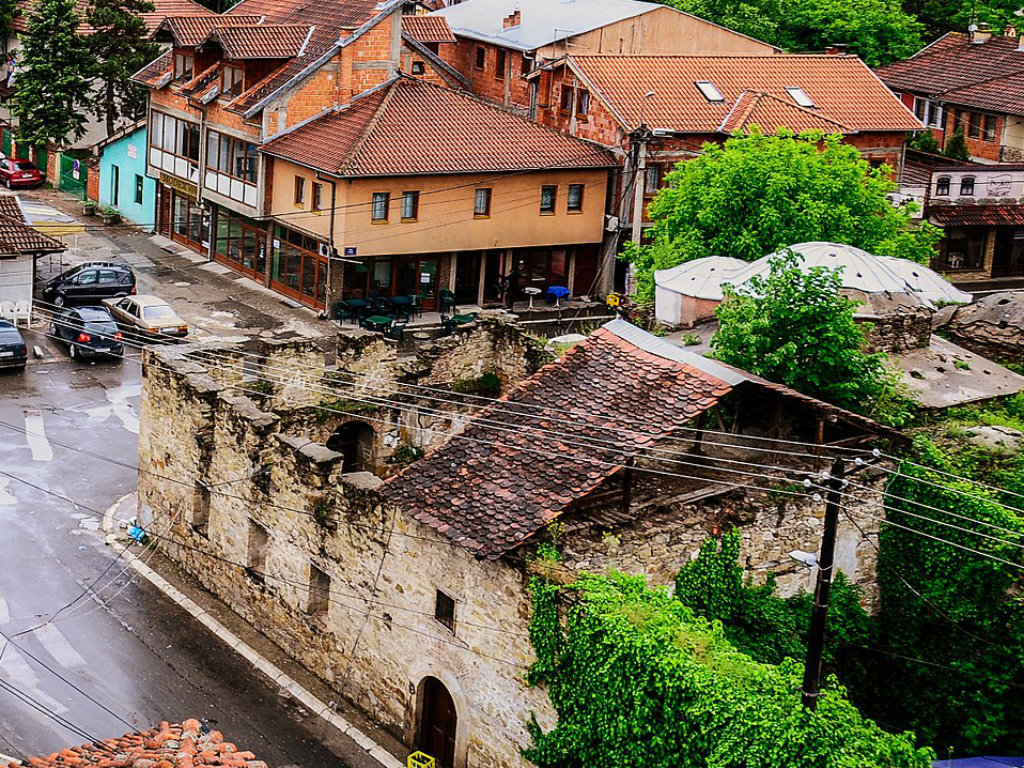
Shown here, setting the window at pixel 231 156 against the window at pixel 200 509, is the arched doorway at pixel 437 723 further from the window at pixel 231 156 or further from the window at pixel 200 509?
the window at pixel 231 156

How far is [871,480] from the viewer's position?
26.9 meters

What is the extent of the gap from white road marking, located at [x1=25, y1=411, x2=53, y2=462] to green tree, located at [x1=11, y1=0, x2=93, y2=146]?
2824cm

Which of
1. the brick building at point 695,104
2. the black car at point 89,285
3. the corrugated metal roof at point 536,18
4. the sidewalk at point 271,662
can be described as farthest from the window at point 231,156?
the sidewalk at point 271,662

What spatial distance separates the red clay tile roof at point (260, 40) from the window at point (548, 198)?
33.6ft

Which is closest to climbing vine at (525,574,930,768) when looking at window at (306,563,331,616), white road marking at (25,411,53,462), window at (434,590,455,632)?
window at (434,590,455,632)

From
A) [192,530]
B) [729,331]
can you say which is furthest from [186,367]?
[729,331]

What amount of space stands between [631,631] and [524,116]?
38108 mm

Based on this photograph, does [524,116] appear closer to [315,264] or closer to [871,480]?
[315,264]

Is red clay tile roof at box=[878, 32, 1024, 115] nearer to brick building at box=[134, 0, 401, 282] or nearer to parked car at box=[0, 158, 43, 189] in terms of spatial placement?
brick building at box=[134, 0, 401, 282]

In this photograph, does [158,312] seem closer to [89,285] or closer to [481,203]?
[89,285]

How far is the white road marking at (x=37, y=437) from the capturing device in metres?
38.9

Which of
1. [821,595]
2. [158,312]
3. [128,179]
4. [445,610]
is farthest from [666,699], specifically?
[128,179]

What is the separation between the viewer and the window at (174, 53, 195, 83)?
190 feet

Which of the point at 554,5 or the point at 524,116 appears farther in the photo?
the point at 554,5
